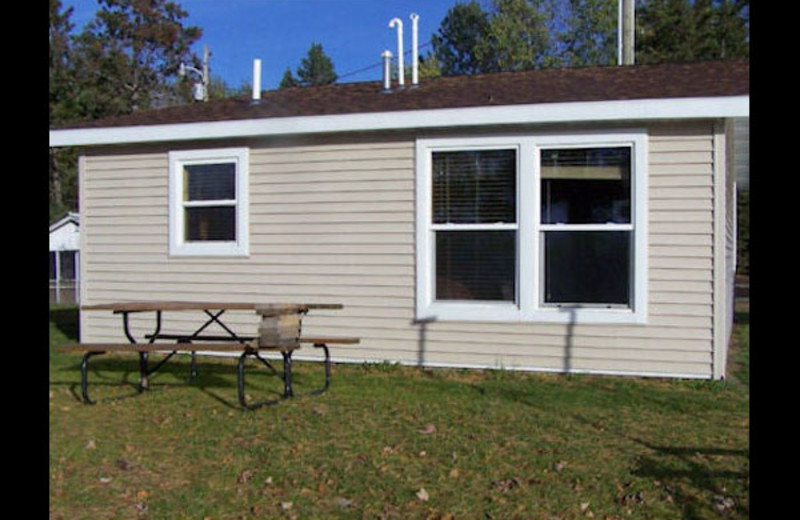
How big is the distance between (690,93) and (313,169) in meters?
Answer: 3.96

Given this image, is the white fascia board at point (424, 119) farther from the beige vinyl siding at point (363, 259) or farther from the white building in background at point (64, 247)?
the white building in background at point (64, 247)

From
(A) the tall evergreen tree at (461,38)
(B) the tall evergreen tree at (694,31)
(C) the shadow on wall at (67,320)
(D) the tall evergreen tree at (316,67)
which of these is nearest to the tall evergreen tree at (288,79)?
(D) the tall evergreen tree at (316,67)

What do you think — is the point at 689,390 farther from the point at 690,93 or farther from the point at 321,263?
the point at 321,263

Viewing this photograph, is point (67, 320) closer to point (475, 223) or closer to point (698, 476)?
point (475, 223)

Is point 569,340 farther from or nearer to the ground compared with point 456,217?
nearer to the ground

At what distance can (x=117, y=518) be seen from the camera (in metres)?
4.03

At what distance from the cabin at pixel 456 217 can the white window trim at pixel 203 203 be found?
0.08 ft

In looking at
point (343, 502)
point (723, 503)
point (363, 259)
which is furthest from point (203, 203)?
point (723, 503)

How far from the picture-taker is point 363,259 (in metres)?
8.41

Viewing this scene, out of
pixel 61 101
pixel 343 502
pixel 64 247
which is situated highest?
pixel 61 101

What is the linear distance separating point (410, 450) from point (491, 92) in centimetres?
509

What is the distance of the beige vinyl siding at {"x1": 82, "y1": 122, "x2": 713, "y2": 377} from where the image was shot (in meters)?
7.43

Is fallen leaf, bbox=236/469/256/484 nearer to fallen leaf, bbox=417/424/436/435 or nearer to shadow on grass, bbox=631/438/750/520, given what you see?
fallen leaf, bbox=417/424/436/435
